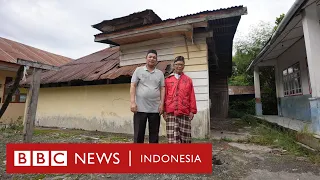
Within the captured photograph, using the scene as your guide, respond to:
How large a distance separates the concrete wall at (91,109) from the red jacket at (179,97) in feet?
9.13

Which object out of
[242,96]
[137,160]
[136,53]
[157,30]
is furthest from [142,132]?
[242,96]

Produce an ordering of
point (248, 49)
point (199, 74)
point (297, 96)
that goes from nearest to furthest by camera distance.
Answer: point (199, 74), point (297, 96), point (248, 49)

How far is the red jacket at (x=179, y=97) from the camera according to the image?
2580mm

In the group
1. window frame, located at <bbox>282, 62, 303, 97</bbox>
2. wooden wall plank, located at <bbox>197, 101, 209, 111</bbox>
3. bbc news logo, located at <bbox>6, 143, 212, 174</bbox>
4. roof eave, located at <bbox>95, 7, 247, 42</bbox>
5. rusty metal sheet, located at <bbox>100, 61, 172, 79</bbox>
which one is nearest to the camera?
bbc news logo, located at <bbox>6, 143, 212, 174</bbox>

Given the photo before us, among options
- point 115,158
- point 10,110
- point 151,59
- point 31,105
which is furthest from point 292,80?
point 10,110

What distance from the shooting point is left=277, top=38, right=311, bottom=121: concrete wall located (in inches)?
262

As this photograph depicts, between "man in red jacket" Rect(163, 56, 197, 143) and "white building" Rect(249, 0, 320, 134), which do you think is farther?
"white building" Rect(249, 0, 320, 134)

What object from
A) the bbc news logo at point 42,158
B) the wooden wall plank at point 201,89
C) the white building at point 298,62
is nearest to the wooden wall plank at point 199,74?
the wooden wall plank at point 201,89

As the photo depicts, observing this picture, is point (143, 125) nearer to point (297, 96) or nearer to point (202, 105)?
point (202, 105)

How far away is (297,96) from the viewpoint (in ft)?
24.3

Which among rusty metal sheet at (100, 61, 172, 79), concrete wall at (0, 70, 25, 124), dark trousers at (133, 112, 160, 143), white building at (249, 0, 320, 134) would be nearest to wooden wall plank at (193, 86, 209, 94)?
rusty metal sheet at (100, 61, 172, 79)

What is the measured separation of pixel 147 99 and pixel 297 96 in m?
7.44

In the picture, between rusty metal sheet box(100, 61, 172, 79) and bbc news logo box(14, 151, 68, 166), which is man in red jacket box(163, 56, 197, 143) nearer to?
bbc news logo box(14, 151, 68, 166)

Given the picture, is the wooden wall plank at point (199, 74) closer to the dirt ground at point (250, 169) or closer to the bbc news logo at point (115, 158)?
the dirt ground at point (250, 169)
